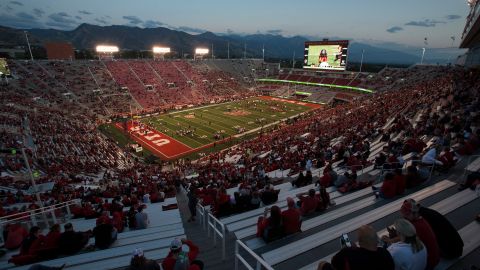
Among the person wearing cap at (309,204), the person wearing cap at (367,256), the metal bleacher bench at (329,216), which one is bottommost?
the metal bleacher bench at (329,216)

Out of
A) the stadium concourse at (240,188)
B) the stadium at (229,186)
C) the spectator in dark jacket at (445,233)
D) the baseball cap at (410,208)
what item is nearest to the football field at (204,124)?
the stadium at (229,186)

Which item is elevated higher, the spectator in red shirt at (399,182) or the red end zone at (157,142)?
the spectator in red shirt at (399,182)

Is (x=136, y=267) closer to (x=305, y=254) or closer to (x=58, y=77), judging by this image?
(x=305, y=254)

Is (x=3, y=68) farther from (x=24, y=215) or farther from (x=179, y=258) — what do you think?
(x=179, y=258)

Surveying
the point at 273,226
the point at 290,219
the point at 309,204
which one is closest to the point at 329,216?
the point at 309,204

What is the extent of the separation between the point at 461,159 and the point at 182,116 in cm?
4554

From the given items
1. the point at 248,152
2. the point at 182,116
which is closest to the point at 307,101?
the point at 182,116

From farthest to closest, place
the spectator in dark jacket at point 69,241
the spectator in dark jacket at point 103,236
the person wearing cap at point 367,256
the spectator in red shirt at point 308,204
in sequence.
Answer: the spectator in red shirt at point 308,204, the spectator in dark jacket at point 103,236, the spectator in dark jacket at point 69,241, the person wearing cap at point 367,256

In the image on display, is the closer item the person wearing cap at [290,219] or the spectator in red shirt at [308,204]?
the person wearing cap at [290,219]

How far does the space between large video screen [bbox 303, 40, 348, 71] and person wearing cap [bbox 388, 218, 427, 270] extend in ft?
204

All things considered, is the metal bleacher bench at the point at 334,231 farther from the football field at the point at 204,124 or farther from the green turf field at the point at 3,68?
the green turf field at the point at 3,68

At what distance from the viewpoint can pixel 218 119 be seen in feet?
163

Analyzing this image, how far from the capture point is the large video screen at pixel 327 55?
60.4m

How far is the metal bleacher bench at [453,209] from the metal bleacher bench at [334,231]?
0.46 m
